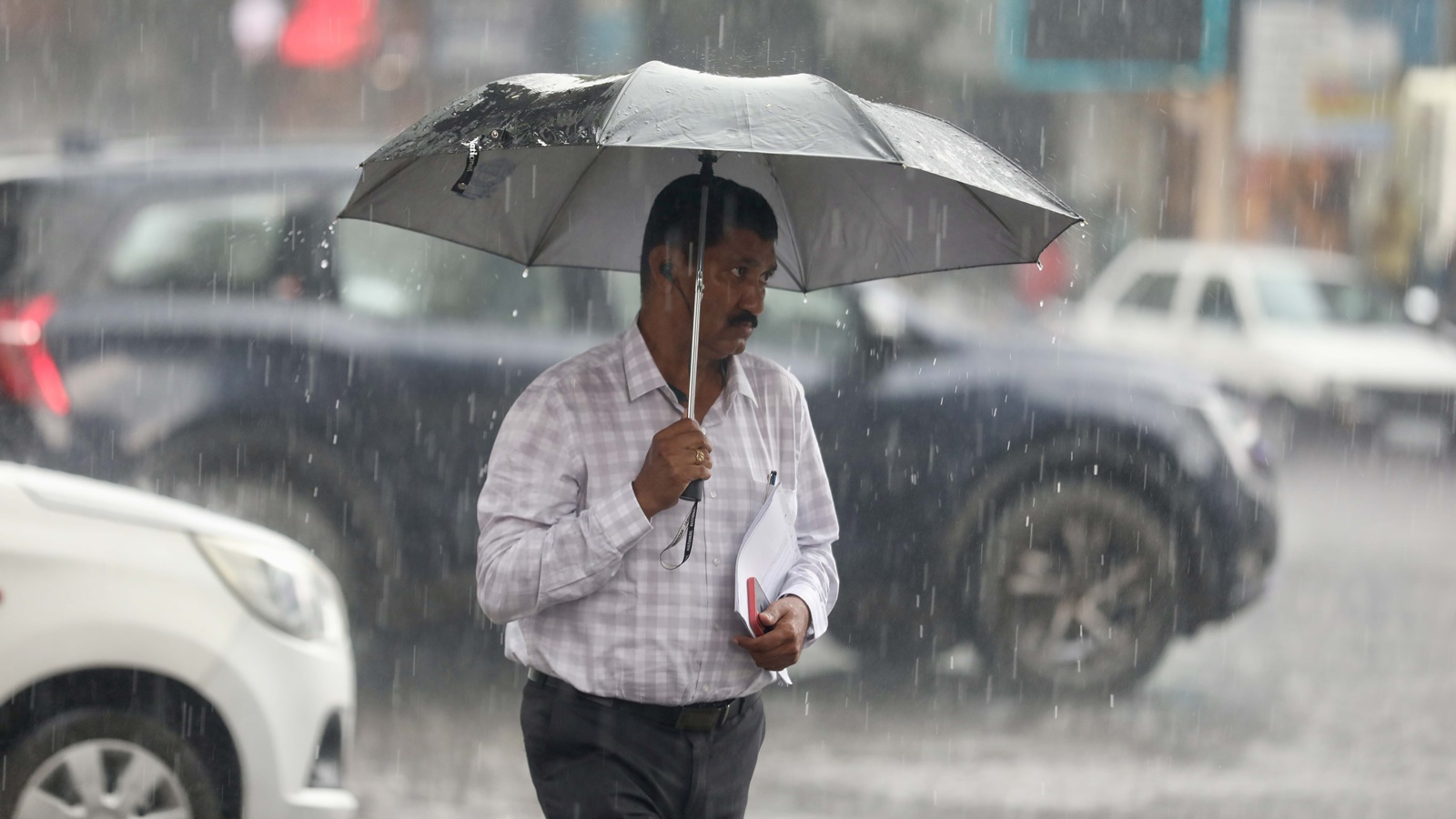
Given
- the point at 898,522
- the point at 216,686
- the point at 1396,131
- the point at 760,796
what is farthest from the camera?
the point at 1396,131

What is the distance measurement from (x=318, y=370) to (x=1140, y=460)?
2.97 meters

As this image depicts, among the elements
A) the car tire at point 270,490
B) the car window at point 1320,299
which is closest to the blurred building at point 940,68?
the car window at point 1320,299

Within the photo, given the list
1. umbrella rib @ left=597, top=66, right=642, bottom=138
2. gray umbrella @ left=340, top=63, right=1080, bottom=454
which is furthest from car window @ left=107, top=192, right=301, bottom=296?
umbrella rib @ left=597, top=66, right=642, bottom=138

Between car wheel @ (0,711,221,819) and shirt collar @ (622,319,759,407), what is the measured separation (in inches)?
71.1

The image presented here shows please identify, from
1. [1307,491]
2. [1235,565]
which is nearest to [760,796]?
[1235,565]

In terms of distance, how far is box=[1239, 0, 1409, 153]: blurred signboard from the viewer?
12266 millimetres

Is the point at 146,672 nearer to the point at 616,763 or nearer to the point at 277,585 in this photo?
the point at 277,585

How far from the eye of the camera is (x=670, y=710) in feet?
9.25

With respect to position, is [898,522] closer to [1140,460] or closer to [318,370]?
[1140,460]

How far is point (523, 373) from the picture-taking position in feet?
20.4

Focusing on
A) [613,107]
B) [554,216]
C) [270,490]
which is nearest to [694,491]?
[613,107]

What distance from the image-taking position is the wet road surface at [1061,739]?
536 centimetres

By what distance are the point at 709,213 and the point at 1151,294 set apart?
27.1 feet

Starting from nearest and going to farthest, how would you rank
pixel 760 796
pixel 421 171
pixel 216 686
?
pixel 421 171 < pixel 216 686 < pixel 760 796
